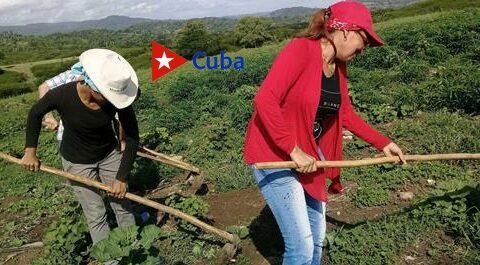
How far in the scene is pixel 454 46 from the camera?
34.1 ft

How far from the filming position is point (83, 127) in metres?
3.48

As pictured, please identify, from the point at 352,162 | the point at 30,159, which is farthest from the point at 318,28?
the point at 30,159

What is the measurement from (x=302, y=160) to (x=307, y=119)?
0.77 ft

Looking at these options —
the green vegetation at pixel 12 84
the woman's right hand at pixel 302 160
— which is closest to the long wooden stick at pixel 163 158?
the woman's right hand at pixel 302 160

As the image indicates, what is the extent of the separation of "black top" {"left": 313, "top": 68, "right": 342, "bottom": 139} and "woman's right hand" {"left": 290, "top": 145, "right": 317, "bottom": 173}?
31 cm

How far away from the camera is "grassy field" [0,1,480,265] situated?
12.7ft

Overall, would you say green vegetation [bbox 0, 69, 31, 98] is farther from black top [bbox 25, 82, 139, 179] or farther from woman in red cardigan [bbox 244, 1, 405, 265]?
woman in red cardigan [bbox 244, 1, 405, 265]

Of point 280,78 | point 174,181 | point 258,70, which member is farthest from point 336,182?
point 258,70

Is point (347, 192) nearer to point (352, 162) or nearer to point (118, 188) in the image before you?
point (352, 162)

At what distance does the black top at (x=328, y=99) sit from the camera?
2.63m

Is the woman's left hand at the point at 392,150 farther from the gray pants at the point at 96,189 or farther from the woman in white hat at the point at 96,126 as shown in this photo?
the gray pants at the point at 96,189

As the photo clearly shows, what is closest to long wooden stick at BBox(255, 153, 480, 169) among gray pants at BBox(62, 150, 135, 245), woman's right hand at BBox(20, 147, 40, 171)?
gray pants at BBox(62, 150, 135, 245)

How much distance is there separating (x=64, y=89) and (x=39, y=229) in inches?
106

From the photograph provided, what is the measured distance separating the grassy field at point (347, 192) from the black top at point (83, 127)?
69 centimetres
